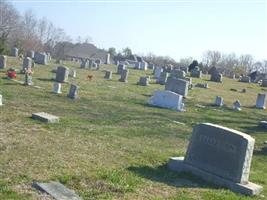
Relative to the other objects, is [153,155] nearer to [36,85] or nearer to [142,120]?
[142,120]

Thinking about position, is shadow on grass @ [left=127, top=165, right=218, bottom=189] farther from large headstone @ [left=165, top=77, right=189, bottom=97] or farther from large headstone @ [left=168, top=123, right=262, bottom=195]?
large headstone @ [left=165, top=77, right=189, bottom=97]

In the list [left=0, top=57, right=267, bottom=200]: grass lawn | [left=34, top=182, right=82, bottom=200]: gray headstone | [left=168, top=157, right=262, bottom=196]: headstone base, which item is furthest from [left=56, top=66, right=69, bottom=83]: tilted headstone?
[left=34, top=182, right=82, bottom=200]: gray headstone

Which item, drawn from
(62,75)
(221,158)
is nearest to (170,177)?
(221,158)

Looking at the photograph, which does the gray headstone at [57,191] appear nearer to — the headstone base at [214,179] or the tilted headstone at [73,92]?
the headstone base at [214,179]

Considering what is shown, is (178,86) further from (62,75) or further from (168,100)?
(62,75)

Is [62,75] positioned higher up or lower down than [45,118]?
higher up

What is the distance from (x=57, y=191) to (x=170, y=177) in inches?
93.6

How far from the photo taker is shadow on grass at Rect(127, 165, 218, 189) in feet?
26.4

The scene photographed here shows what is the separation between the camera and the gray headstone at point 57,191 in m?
6.52

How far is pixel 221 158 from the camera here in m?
8.37

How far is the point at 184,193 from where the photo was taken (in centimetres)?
750

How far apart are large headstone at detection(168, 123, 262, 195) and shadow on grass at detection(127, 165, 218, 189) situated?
0.16m

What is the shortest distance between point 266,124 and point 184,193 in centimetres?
1023

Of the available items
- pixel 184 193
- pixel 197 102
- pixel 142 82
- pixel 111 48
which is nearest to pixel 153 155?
pixel 184 193
